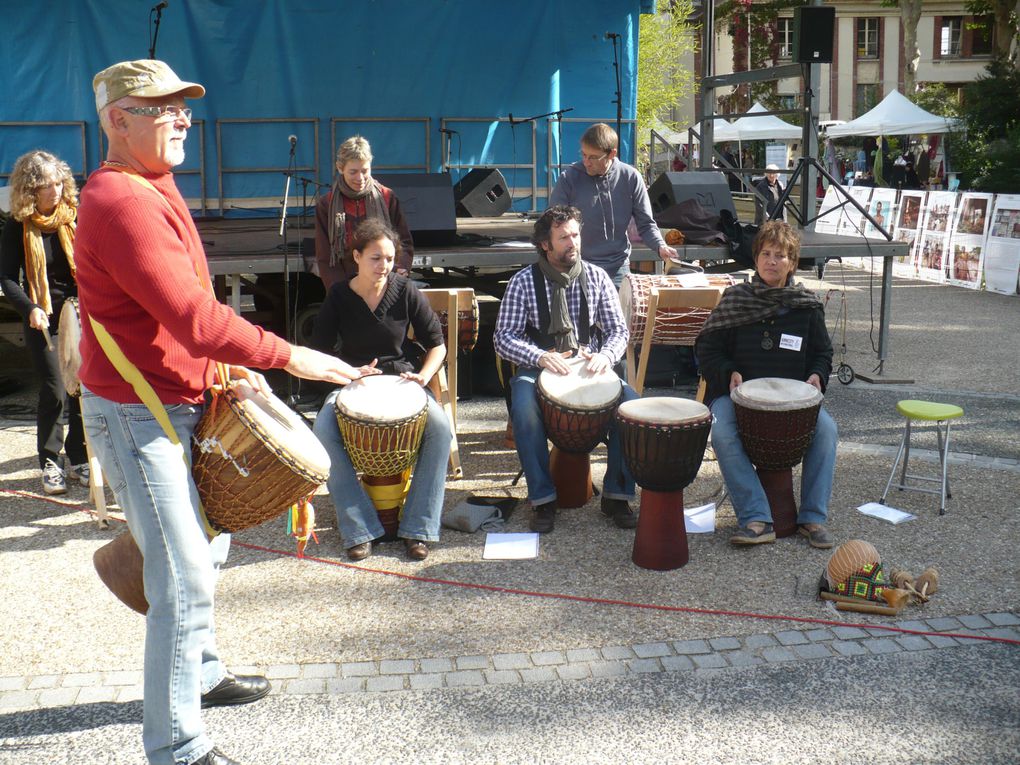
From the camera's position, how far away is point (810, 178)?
33.3 ft

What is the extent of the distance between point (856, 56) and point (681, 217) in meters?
43.0

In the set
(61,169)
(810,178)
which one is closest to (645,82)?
(810,178)

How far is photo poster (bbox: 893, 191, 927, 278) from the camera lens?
14.8m

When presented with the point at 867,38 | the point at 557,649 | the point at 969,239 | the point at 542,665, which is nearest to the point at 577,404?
the point at 557,649

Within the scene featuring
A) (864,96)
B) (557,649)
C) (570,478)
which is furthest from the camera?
(864,96)

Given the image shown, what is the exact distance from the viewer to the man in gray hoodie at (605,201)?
21.5 feet

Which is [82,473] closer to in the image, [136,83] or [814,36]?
[136,83]

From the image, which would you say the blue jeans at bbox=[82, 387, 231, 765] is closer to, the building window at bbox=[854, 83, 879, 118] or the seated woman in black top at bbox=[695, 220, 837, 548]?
the seated woman in black top at bbox=[695, 220, 837, 548]

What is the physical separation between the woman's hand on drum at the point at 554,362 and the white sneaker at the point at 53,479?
8.02 ft

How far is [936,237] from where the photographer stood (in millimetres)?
14344

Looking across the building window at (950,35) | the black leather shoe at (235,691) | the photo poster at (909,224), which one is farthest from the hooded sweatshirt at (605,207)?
the building window at (950,35)

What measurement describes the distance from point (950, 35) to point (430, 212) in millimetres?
46883

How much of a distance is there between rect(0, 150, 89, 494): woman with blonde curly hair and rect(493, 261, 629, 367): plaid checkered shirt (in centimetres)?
212

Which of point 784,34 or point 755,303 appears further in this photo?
point 784,34
